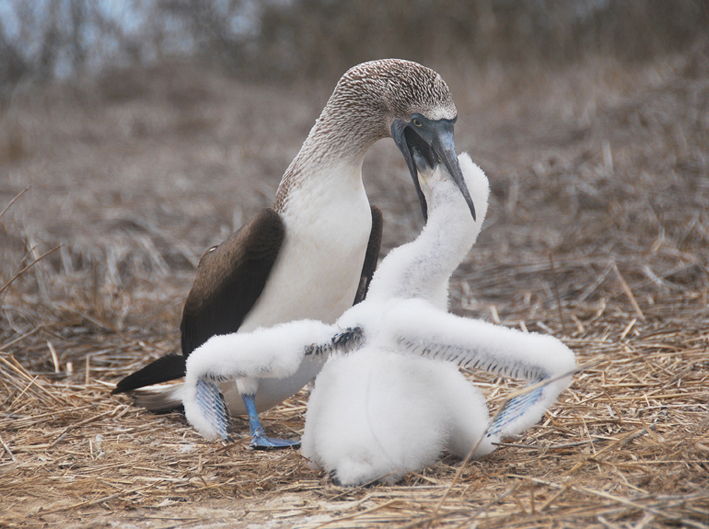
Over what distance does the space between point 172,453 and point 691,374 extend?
2.09m

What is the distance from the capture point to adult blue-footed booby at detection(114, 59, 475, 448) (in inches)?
107

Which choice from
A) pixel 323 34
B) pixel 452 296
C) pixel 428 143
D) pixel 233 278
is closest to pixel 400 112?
pixel 428 143

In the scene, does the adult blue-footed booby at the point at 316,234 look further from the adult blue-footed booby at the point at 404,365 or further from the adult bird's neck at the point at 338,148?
the adult blue-footed booby at the point at 404,365

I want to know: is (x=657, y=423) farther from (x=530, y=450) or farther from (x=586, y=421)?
(x=530, y=450)

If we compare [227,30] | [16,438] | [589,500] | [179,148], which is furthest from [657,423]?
[227,30]

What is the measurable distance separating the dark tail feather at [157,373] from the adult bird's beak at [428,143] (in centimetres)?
118

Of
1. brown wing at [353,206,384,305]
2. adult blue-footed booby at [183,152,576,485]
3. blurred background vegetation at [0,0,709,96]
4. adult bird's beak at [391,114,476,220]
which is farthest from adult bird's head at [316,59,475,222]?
blurred background vegetation at [0,0,709,96]

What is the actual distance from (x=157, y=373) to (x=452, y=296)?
215 cm

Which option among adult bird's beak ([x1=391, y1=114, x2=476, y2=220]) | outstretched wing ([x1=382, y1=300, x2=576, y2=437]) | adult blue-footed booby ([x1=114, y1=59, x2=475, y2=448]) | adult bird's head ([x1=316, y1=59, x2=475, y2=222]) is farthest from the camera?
adult blue-footed booby ([x1=114, y1=59, x2=475, y2=448])

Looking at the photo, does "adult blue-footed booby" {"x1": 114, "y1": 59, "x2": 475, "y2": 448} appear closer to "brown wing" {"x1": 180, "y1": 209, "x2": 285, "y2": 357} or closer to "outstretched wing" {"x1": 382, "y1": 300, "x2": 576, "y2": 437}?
"brown wing" {"x1": 180, "y1": 209, "x2": 285, "y2": 357}

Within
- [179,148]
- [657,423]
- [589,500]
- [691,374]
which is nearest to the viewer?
[589,500]

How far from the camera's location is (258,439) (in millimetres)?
2695

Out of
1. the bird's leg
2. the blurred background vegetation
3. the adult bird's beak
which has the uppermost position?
the blurred background vegetation

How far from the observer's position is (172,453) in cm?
259
